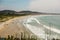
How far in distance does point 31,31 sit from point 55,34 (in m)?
0.30

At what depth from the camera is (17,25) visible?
214 centimetres

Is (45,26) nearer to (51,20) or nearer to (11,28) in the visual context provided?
(51,20)

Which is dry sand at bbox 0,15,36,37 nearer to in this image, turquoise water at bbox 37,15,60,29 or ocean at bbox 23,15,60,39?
ocean at bbox 23,15,60,39

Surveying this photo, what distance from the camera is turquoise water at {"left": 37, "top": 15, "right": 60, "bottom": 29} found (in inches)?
81.6

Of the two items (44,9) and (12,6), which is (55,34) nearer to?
(44,9)

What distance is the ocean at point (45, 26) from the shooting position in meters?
2.08

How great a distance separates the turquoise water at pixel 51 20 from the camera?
81.6 inches

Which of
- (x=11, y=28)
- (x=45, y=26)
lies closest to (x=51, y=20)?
(x=45, y=26)

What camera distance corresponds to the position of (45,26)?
2.09m

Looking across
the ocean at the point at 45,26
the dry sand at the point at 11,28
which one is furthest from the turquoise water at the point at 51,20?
the dry sand at the point at 11,28

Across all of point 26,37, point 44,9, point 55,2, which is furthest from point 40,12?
point 26,37

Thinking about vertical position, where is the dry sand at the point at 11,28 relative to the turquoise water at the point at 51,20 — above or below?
below

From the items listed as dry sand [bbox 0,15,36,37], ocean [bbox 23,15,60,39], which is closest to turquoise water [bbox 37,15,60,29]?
ocean [bbox 23,15,60,39]

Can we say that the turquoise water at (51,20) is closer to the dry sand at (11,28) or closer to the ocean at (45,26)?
the ocean at (45,26)
